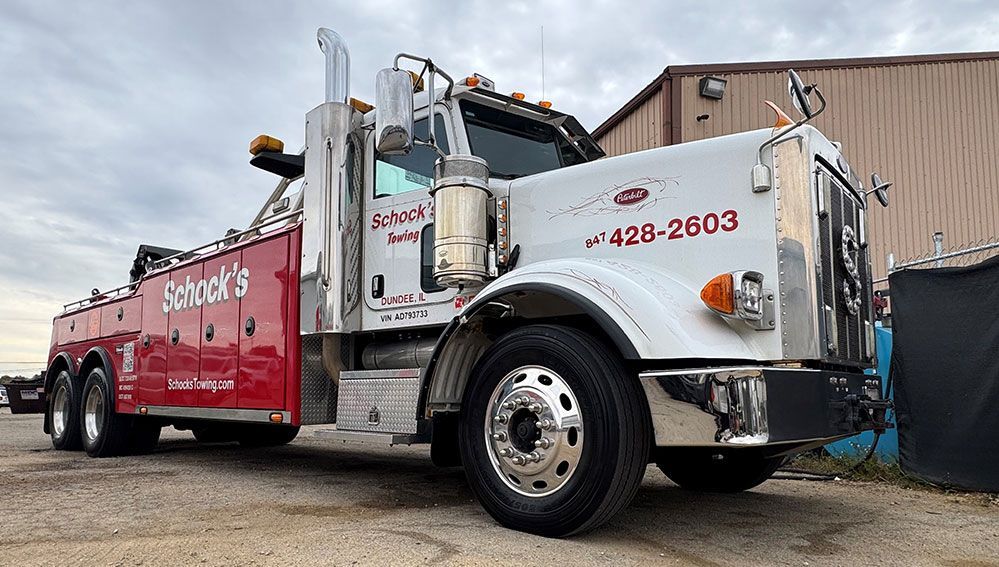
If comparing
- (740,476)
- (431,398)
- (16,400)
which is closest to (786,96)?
(740,476)

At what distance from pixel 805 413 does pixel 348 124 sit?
12.3 ft

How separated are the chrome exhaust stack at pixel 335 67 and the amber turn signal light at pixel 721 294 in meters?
3.35

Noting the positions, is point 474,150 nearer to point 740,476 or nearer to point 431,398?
point 431,398

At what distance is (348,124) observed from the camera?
5699mm

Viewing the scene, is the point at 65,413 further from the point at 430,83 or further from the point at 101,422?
the point at 430,83

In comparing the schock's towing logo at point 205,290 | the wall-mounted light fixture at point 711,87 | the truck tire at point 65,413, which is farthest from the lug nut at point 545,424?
the wall-mounted light fixture at point 711,87

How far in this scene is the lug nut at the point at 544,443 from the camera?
12.2ft

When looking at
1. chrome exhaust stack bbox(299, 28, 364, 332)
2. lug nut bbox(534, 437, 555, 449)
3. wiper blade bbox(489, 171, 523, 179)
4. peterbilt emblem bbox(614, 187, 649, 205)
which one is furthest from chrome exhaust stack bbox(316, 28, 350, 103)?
lug nut bbox(534, 437, 555, 449)

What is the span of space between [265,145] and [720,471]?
445 cm

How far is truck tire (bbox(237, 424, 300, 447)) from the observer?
9336 mm

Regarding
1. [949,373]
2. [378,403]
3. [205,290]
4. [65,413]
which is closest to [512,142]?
[378,403]

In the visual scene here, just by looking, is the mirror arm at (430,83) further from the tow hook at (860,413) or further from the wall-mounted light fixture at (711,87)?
the wall-mounted light fixture at (711,87)

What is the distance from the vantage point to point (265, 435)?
9.53m

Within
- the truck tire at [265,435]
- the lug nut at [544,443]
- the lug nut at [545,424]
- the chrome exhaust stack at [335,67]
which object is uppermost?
the chrome exhaust stack at [335,67]
